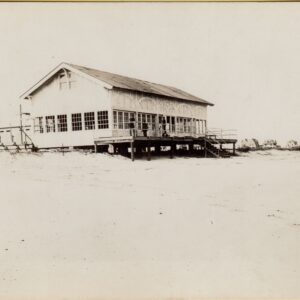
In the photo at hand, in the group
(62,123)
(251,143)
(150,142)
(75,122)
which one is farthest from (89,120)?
(251,143)

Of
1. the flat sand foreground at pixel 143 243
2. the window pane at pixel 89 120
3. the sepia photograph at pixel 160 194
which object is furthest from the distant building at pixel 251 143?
the flat sand foreground at pixel 143 243

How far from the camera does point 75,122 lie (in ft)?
59.1

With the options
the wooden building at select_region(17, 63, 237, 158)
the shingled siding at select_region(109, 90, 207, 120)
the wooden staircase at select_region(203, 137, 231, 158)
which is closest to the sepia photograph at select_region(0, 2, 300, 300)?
the wooden building at select_region(17, 63, 237, 158)

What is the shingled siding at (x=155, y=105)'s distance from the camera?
17969 millimetres

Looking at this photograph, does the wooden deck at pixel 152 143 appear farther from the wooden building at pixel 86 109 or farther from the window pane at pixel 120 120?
the window pane at pixel 120 120

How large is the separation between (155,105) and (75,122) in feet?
14.4

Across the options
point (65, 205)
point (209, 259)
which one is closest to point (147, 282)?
point (209, 259)

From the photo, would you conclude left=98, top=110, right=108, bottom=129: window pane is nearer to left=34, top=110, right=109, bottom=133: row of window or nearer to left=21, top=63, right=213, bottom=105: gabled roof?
left=34, top=110, right=109, bottom=133: row of window

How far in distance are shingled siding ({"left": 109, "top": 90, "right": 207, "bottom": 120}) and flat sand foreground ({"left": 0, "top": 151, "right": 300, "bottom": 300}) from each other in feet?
26.5

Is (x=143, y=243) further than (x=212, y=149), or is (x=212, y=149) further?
(x=212, y=149)

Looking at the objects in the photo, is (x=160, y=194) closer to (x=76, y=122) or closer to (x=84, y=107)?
(x=84, y=107)

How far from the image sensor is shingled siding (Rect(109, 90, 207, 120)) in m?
18.0

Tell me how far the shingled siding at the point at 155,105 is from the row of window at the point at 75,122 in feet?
2.24

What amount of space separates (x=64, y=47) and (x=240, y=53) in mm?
3401
